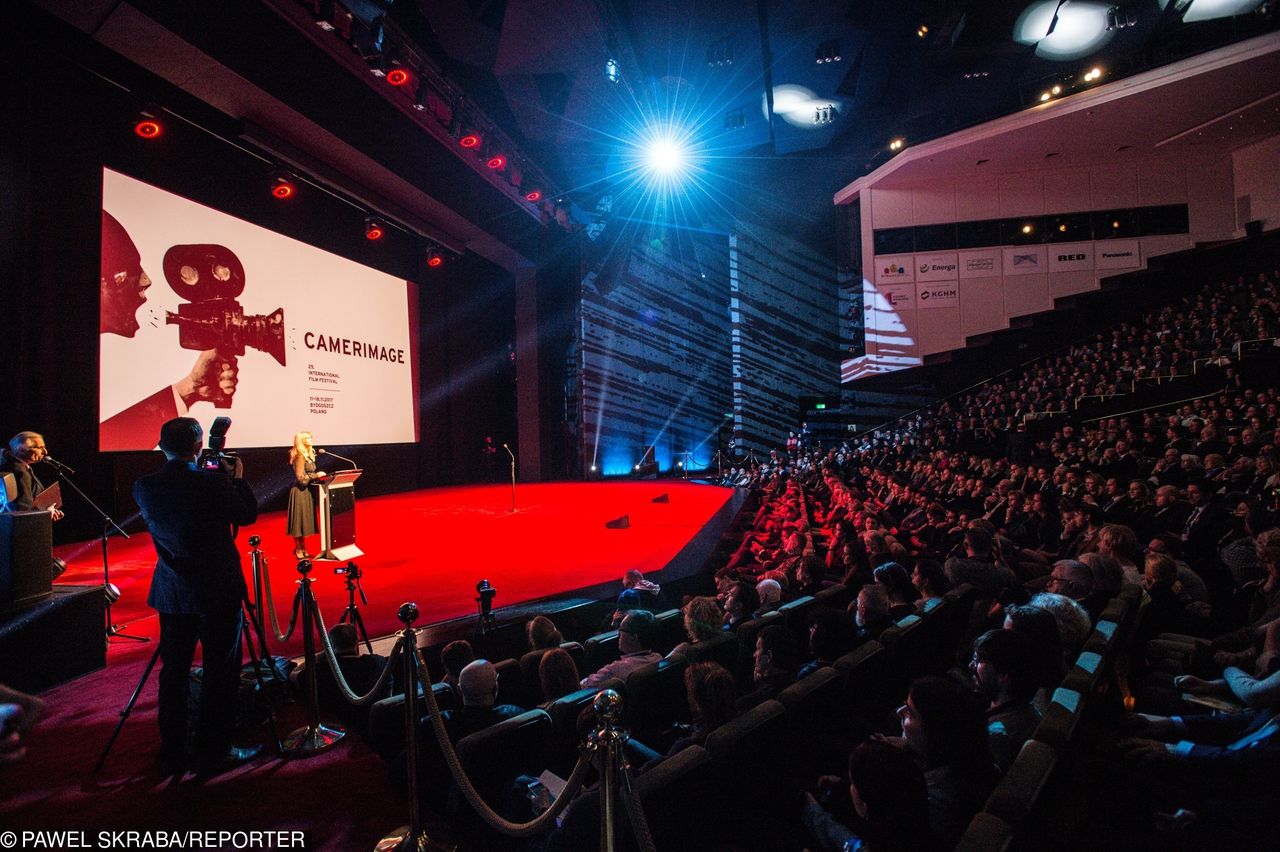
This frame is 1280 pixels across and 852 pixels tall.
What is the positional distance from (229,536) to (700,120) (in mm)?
12725

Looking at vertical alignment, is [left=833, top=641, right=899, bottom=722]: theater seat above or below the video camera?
below

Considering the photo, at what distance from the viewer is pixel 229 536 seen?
8.30ft

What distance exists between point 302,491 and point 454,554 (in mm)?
1543

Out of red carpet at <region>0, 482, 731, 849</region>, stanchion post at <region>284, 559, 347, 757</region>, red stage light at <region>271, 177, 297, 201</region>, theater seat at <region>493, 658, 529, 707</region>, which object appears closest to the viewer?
red carpet at <region>0, 482, 731, 849</region>

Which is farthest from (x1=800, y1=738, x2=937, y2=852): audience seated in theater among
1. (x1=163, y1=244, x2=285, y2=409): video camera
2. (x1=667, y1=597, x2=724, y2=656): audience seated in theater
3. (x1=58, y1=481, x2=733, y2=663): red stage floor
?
(x1=163, y1=244, x2=285, y2=409): video camera

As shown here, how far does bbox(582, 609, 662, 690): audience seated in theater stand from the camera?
97.4 inches

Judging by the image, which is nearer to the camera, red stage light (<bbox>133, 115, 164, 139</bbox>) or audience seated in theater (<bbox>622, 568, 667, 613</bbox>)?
audience seated in theater (<bbox>622, 568, 667, 613</bbox>)

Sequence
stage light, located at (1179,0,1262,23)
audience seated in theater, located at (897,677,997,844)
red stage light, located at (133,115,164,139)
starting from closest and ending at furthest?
audience seated in theater, located at (897,677,997,844) → red stage light, located at (133,115,164,139) → stage light, located at (1179,0,1262,23)

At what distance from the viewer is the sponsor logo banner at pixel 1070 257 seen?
598 inches

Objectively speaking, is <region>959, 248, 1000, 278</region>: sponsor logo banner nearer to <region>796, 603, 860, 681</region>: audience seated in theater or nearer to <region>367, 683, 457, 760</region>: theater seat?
<region>796, 603, 860, 681</region>: audience seated in theater

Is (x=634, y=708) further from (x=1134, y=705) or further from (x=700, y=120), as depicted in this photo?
(x=700, y=120)

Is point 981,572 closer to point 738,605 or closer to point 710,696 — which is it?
point 738,605

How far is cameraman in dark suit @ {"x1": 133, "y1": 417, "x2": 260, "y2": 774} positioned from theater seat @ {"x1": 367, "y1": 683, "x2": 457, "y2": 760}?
64 centimetres

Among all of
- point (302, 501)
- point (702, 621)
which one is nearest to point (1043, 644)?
point (702, 621)
